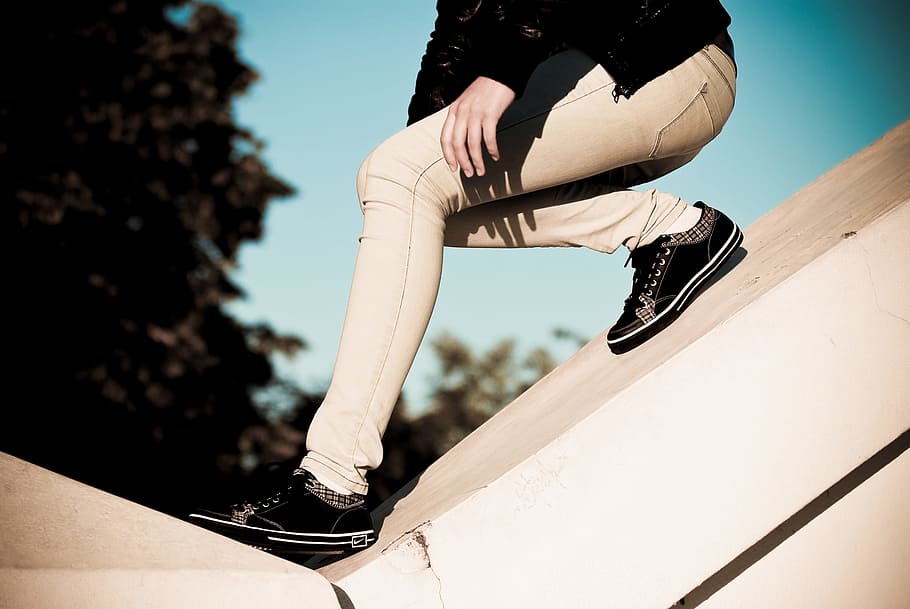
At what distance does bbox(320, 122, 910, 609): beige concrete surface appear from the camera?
1.46 meters

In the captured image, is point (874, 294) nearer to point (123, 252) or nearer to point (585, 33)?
point (585, 33)

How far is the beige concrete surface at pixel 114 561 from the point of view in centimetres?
121

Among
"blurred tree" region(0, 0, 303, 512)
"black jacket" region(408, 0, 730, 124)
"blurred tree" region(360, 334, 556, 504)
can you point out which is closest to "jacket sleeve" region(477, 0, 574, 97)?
"black jacket" region(408, 0, 730, 124)

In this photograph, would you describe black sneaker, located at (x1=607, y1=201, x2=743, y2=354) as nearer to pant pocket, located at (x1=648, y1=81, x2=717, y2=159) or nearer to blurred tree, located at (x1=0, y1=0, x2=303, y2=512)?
pant pocket, located at (x1=648, y1=81, x2=717, y2=159)

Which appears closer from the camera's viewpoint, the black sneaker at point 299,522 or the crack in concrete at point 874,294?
the crack in concrete at point 874,294

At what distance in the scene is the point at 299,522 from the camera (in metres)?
1.73

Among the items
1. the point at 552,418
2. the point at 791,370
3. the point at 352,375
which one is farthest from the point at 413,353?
the point at 791,370

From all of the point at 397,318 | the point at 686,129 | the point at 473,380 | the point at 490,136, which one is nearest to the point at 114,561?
the point at 397,318

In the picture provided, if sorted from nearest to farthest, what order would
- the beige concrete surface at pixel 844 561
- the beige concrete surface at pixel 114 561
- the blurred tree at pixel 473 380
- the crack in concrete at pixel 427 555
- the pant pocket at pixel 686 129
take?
the beige concrete surface at pixel 114 561
the crack in concrete at pixel 427 555
the beige concrete surface at pixel 844 561
the pant pocket at pixel 686 129
the blurred tree at pixel 473 380

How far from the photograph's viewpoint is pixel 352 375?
6.00 feet

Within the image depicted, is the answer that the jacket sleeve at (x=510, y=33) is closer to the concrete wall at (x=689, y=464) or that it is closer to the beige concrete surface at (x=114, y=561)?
the concrete wall at (x=689, y=464)

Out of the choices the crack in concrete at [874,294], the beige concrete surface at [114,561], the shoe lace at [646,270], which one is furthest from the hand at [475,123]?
the beige concrete surface at [114,561]

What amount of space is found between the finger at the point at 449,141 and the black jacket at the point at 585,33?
5.2 inches

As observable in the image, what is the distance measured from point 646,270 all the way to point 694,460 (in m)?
0.76
